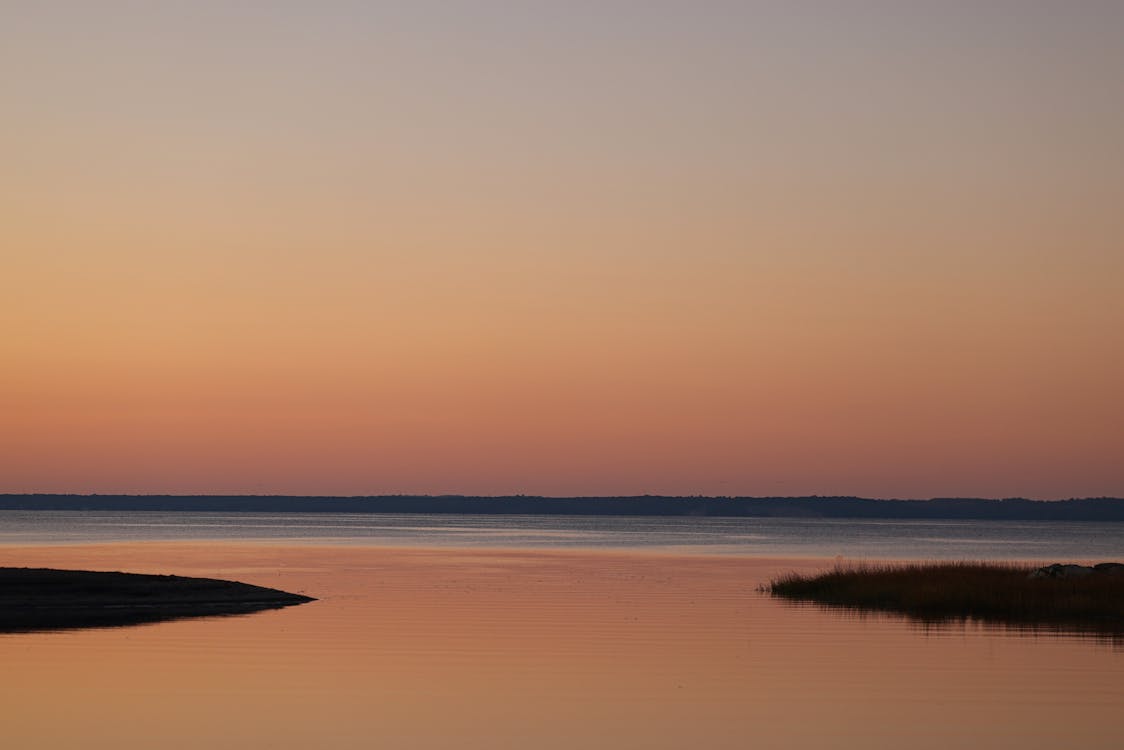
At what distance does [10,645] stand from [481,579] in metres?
33.1

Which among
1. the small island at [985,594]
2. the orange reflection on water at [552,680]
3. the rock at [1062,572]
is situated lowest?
the orange reflection on water at [552,680]

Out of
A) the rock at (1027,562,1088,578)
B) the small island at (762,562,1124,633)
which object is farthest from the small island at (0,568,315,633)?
the rock at (1027,562,1088,578)

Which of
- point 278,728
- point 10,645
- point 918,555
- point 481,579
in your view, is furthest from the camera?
point 918,555

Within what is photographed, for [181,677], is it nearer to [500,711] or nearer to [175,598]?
[500,711]

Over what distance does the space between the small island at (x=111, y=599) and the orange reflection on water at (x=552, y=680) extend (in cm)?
196

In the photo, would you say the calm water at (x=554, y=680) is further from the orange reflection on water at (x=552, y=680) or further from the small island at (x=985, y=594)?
the small island at (x=985, y=594)

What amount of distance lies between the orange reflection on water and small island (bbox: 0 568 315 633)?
1.96 meters

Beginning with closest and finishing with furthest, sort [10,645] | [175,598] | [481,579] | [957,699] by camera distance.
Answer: [957,699], [10,645], [175,598], [481,579]

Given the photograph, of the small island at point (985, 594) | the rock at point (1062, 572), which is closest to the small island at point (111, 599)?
the small island at point (985, 594)

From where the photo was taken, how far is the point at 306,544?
118125 millimetres

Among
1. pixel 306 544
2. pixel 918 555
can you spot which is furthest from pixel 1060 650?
pixel 306 544

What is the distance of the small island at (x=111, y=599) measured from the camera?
42.1m

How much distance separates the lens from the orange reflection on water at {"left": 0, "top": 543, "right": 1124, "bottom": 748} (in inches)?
921

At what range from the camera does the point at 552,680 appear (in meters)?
30.0
